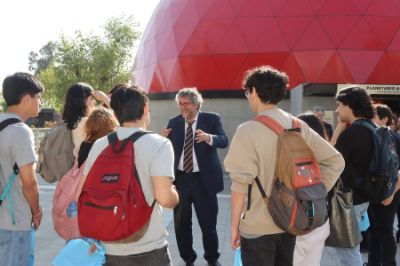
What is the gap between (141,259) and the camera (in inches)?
102

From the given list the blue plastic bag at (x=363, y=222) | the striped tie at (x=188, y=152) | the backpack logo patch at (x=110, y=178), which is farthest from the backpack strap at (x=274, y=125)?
the striped tie at (x=188, y=152)

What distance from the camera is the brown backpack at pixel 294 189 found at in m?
2.64

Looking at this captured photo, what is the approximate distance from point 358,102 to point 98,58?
2675cm

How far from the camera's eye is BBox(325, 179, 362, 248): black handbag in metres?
3.60

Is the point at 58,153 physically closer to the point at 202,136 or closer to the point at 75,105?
the point at 75,105

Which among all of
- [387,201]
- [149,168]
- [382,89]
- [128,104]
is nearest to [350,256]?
[387,201]

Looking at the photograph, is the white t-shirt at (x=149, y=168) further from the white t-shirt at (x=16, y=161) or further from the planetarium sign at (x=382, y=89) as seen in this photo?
the planetarium sign at (x=382, y=89)

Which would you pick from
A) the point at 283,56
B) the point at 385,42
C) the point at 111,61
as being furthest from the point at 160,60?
the point at 111,61

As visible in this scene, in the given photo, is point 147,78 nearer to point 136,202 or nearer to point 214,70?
point 214,70

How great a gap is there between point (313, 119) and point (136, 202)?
1.80 metres

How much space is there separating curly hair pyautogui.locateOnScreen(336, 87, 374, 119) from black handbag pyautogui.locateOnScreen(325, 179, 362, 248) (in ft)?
2.49

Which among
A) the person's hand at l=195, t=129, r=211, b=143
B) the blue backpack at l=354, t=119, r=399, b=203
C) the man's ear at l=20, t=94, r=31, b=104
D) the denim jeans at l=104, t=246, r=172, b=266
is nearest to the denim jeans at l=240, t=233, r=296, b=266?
the denim jeans at l=104, t=246, r=172, b=266

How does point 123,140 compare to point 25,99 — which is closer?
point 123,140

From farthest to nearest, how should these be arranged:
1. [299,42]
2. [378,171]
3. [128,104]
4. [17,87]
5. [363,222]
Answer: [299,42], [363,222], [378,171], [17,87], [128,104]
